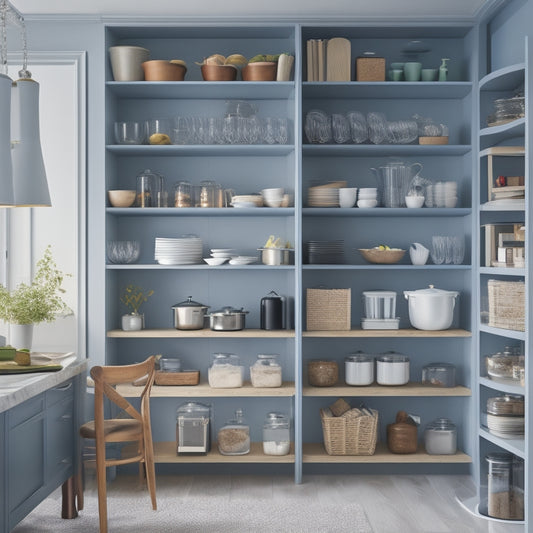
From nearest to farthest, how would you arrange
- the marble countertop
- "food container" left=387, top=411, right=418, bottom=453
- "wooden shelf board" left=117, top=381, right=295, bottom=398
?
the marble countertop → "wooden shelf board" left=117, top=381, right=295, bottom=398 → "food container" left=387, top=411, right=418, bottom=453

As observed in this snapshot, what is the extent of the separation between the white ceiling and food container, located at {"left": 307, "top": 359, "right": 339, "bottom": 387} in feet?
7.34

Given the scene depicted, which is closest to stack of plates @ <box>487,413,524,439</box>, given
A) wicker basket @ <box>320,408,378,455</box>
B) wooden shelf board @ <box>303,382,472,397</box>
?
wooden shelf board @ <box>303,382,472,397</box>

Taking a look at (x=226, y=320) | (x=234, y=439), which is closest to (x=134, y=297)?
(x=226, y=320)

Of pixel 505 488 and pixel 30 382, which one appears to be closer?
pixel 30 382

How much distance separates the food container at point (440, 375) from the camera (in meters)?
4.70

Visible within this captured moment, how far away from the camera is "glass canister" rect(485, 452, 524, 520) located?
12.6 feet

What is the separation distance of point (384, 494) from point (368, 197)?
1.86m

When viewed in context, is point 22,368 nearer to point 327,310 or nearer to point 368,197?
point 327,310

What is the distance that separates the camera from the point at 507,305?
12.8ft

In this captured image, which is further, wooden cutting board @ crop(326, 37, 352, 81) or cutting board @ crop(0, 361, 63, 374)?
wooden cutting board @ crop(326, 37, 352, 81)

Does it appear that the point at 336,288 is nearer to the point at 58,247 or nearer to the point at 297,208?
the point at 297,208

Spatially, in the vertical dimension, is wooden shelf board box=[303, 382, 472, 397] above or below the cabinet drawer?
below

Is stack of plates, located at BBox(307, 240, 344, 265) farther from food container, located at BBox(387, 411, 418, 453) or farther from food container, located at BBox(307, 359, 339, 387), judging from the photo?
food container, located at BBox(387, 411, 418, 453)

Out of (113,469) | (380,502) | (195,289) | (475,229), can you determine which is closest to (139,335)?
(195,289)
